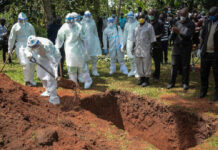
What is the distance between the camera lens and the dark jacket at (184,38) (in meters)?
6.48

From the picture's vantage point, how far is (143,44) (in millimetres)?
7172

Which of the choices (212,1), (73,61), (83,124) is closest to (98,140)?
(83,124)

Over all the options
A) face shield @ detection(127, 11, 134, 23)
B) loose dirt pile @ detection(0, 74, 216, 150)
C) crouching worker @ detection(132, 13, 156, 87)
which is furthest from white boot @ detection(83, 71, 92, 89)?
face shield @ detection(127, 11, 134, 23)

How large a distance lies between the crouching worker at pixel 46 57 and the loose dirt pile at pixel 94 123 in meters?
0.44

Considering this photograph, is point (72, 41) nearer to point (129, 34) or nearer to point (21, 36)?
point (21, 36)

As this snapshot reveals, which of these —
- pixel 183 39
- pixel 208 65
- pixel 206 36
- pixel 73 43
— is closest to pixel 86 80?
pixel 73 43

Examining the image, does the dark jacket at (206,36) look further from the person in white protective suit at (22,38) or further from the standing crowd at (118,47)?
the person in white protective suit at (22,38)

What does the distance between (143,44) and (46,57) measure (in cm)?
276

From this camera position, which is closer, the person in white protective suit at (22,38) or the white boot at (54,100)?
the white boot at (54,100)

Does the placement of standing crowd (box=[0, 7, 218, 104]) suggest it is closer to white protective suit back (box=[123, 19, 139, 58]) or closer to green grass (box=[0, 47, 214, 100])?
white protective suit back (box=[123, 19, 139, 58])

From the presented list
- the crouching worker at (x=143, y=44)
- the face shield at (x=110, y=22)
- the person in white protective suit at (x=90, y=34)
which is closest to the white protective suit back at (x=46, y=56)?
the crouching worker at (x=143, y=44)

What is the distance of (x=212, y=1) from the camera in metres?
18.5

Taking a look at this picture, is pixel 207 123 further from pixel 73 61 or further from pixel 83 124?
pixel 73 61

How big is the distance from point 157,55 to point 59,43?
305 cm
